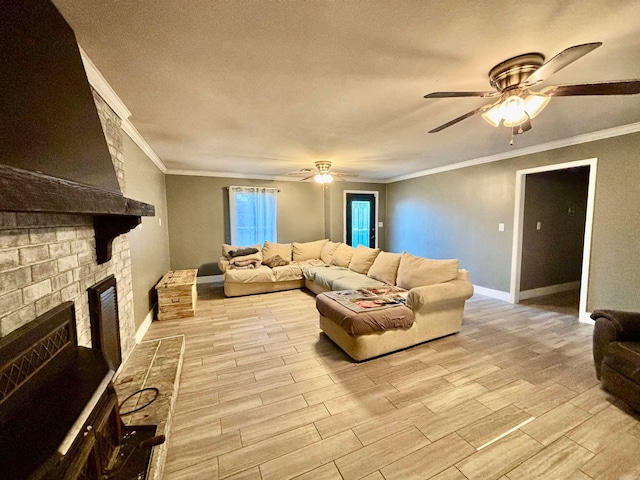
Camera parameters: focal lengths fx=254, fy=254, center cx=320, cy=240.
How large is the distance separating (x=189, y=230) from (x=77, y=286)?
4109 millimetres

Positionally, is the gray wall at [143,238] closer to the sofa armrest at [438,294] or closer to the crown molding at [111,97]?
the crown molding at [111,97]

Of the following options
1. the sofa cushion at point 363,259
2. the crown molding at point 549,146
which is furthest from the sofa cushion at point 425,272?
the crown molding at point 549,146

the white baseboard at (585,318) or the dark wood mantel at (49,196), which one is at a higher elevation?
the dark wood mantel at (49,196)

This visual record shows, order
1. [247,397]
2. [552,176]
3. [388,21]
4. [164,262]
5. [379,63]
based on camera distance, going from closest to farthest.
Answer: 1. [388,21]
2. [379,63]
3. [247,397]
4. [552,176]
5. [164,262]

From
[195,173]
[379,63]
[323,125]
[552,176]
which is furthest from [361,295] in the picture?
[195,173]

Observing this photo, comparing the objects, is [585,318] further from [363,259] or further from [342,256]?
[342,256]

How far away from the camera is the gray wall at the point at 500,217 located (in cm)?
291

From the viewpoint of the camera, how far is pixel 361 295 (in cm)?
291

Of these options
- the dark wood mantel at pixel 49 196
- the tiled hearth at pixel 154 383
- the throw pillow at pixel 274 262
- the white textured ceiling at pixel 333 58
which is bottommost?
the tiled hearth at pixel 154 383

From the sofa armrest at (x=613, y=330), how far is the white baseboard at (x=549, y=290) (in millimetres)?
2410

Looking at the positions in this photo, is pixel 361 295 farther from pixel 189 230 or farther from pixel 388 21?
pixel 189 230

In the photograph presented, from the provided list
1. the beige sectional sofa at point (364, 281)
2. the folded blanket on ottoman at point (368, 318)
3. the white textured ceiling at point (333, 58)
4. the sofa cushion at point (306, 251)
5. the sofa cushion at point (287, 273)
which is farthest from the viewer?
the sofa cushion at point (306, 251)

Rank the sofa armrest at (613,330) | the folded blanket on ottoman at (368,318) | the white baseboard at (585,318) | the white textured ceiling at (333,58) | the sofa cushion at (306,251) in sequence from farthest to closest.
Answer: the sofa cushion at (306,251)
the white baseboard at (585,318)
the folded blanket on ottoman at (368,318)
the sofa armrest at (613,330)
the white textured ceiling at (333,58)

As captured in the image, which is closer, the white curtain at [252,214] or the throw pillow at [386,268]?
the throw pillow at [386,268]
